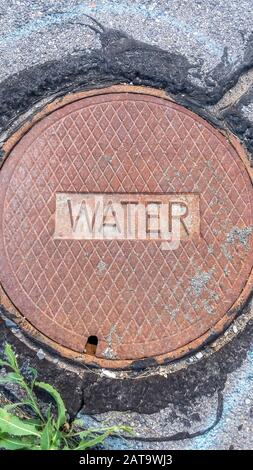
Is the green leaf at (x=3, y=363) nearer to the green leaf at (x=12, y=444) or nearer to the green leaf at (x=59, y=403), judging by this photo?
the green leaf at (x=59, y=403)

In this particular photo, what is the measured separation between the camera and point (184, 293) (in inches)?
86.0

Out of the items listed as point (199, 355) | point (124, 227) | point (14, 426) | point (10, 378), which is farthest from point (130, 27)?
point (14, 426)

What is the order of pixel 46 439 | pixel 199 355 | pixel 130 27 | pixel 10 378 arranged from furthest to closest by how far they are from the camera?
pixel 130 27
pixel 199 355
pixel 10 378
pixel 46 439

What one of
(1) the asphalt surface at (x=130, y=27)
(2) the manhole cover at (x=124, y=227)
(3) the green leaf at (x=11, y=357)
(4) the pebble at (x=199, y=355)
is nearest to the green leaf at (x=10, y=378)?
(3) the green leaf at (x=11, y=357)

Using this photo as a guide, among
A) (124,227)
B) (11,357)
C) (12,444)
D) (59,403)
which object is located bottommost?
(12,444)

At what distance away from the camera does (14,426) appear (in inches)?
76.8

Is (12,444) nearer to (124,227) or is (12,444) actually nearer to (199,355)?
(199,355)

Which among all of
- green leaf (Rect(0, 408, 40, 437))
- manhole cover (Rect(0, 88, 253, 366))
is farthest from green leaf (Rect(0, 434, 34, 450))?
manhole cover (Rect(0, 88, 253, 366))

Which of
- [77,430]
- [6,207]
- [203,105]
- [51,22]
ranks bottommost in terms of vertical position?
[77,430]

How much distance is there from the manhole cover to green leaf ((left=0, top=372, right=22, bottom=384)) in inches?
7.8

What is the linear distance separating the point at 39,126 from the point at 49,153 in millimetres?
129

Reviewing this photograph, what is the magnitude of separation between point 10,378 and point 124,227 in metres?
0.73
